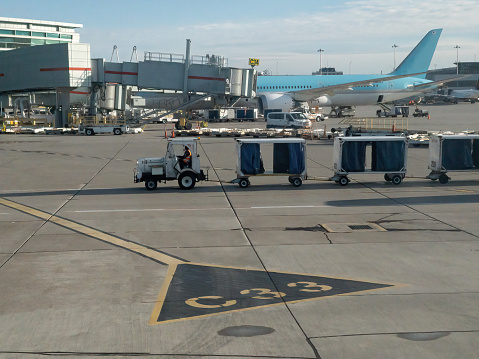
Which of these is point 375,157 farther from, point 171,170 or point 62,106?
point 62,106

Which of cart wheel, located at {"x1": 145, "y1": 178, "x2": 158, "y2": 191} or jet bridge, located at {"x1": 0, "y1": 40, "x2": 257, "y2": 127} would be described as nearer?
cart wheel, located at {"x1": 145, "y1": 178, "x2": 158, "y2": 191}

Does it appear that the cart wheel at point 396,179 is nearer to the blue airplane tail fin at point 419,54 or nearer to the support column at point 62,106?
the support column at point 62,106

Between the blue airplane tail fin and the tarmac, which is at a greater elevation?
the blue airplane tail fin

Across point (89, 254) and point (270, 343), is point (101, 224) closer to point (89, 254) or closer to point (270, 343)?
point (89, 254)

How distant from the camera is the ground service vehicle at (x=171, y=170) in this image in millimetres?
26469

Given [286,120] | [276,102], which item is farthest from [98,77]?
[276,102]

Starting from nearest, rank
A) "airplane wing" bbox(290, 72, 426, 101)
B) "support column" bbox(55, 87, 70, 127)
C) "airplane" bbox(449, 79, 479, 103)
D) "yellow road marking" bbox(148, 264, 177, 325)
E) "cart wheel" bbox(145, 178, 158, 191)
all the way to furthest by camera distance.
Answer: "yellow road marking" bbox(148, 264, 177, 325) → "cart wheel" bbox(145, 178, 158, 191) → "support column" bbox(55, 87, 70, 127) → "airplane wing" bbox(290, 72, 426, 101) → "airplane" bbox(449, 79, 479, 103)

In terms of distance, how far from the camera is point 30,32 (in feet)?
385

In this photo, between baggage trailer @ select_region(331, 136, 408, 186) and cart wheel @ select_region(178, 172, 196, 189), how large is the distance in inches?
266

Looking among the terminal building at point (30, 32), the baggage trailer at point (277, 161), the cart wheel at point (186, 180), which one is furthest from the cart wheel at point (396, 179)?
the terminal building at point (30, 32)

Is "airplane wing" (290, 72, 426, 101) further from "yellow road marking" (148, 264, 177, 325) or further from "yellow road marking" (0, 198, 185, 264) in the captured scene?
"yellow road marking" (148, 264, 177, 325)

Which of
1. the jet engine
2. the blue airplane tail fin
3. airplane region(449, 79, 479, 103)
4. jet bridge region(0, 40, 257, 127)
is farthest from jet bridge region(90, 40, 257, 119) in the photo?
airplane region(449, 79, 479, 103)

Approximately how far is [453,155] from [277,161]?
8460mm

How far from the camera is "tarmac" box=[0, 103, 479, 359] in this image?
9312mm
